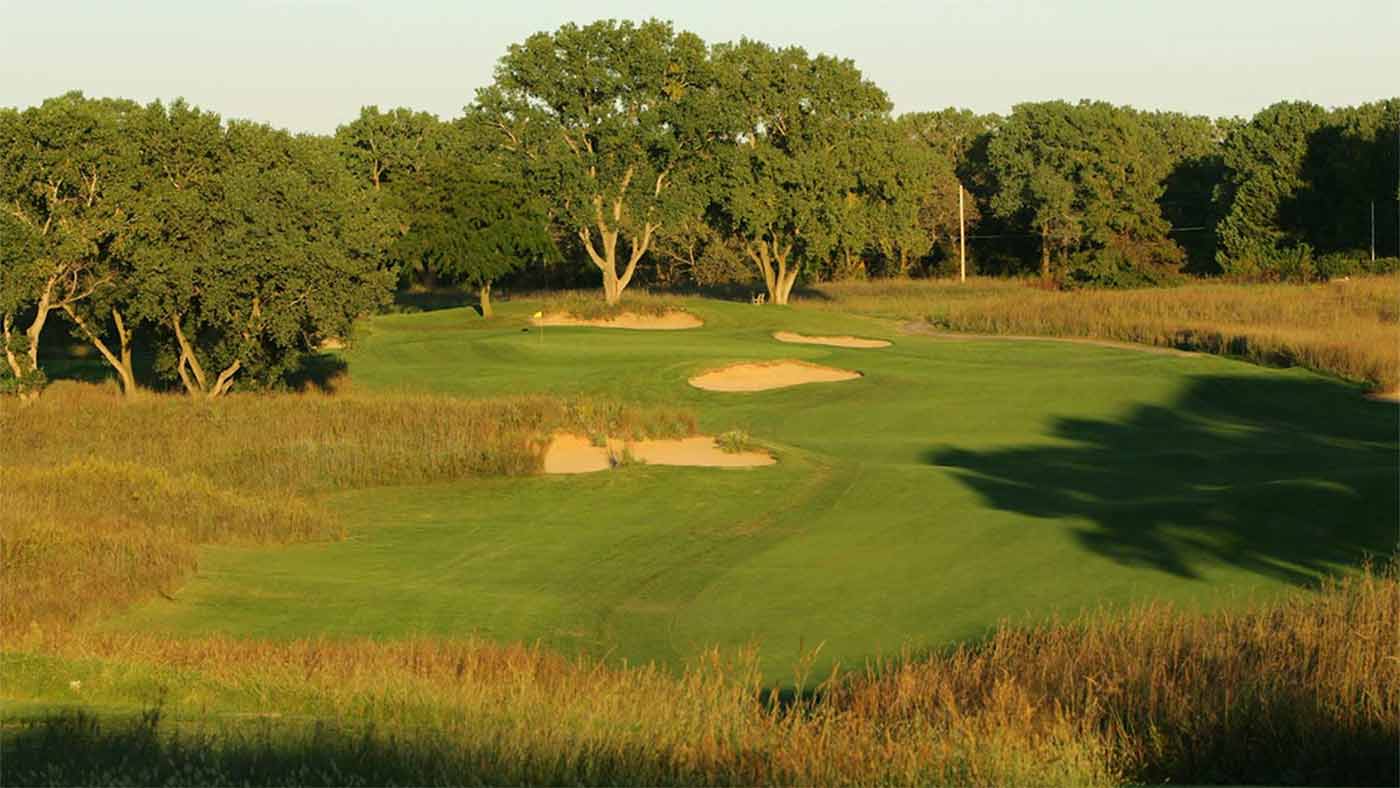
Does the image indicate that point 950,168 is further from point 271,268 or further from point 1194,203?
point 271,268

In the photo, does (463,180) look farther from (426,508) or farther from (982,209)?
(982,209)

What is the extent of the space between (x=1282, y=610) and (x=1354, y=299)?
46.8 metres

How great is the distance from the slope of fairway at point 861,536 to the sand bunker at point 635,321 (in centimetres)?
2343

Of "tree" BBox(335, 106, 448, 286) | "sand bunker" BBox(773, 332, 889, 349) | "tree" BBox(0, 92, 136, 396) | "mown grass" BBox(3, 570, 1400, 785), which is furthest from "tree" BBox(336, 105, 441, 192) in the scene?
"mown grass" BBox(3, 570, 1400, 785)

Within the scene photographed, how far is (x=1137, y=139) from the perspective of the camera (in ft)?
364

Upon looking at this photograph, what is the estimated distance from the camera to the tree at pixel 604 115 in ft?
223

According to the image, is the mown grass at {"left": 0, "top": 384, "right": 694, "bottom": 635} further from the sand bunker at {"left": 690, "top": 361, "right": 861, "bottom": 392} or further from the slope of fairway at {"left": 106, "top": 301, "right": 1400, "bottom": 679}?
Answer: the sand bunker at {"left": 690, "top": 361, "right": 861, "bottom": 392}

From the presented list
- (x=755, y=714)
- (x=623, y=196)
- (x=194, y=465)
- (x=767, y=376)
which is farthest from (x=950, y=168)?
(x=755, y=714)

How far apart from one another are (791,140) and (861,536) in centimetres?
5461

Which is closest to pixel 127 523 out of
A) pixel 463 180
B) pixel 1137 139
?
pixel 463 180

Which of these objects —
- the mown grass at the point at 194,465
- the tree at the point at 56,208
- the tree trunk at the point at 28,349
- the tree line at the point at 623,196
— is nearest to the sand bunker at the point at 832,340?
the tree line at the point at 623,196

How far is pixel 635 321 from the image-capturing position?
6234 cm

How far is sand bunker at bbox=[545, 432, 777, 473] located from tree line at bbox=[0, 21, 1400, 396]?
26.2 ft

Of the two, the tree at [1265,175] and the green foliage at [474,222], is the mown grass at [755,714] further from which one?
the tree at [1265,175]
